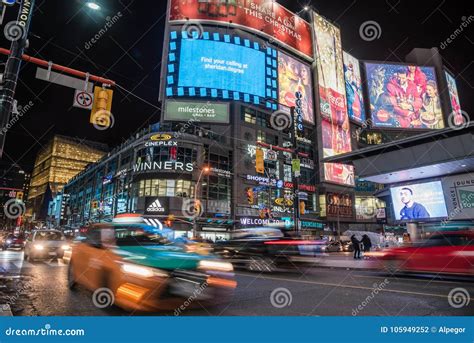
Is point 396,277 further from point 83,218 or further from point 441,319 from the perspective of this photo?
point 83,218

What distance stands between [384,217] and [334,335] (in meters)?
29.5

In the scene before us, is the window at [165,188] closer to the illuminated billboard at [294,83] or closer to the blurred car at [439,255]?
the illuminated billboard at [294,83]

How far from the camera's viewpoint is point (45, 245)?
15.0m

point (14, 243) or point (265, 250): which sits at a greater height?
point (265, 250)

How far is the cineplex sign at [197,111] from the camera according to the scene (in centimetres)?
4609

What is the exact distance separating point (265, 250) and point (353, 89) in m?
68.8

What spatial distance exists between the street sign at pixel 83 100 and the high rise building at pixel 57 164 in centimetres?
11676

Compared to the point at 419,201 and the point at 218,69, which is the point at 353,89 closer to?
the point at 218,69

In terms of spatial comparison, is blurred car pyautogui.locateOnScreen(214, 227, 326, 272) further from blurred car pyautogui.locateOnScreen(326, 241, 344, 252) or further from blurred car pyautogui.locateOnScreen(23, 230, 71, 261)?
blurred car pyautogui.locateOnScreen(326, 241, 344, 252)

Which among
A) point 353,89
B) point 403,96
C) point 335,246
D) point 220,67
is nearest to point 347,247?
point 335,246

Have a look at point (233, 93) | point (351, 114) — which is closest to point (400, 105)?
point (351, 114)

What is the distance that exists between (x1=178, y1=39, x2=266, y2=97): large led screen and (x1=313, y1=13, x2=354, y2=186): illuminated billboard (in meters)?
16.2

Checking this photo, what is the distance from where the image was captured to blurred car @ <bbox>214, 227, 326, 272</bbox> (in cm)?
1184

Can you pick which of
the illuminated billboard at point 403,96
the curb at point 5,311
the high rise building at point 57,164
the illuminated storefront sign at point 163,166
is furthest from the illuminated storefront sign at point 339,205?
the high rise building at point 57,164
